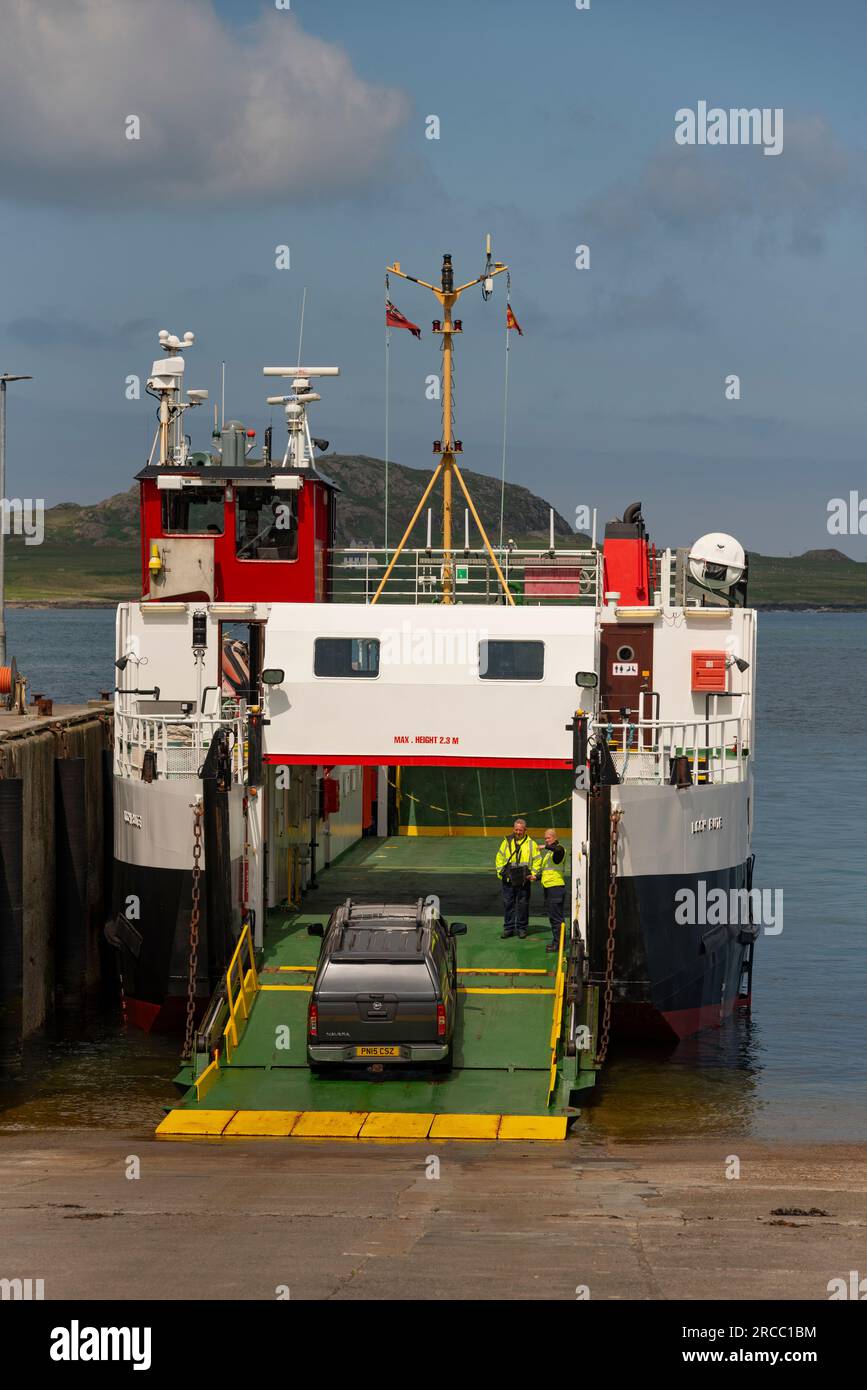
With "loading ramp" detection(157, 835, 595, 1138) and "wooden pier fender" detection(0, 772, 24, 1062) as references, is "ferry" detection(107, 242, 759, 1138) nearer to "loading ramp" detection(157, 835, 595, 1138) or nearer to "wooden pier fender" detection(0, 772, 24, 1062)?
"loading ramp" detection(157, 835, 595, 1138)

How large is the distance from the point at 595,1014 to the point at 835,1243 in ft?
22.3

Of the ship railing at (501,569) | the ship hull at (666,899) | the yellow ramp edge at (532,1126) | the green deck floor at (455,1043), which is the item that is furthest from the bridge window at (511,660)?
the yellow ramp edge at (532,1126)

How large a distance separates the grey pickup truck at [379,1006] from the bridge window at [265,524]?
8839mm

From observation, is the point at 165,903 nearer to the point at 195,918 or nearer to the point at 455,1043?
the point at 195,918

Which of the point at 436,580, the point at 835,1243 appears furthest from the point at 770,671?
the point at 835,1243

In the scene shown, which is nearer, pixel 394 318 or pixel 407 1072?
pixel 407 1072

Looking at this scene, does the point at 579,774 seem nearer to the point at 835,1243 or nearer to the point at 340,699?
the point at 340,699

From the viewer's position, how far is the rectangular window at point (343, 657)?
79.0ft

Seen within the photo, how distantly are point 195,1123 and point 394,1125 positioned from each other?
2207 mm

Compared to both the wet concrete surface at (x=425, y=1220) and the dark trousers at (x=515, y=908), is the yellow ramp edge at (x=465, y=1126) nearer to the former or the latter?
the wet concrete surface at (x=425, y=1220)

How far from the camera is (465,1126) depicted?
741 inches

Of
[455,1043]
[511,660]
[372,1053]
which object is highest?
[511,660]

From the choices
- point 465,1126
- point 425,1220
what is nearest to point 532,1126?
point 465,1126

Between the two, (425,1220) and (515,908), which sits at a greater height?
(515,908)
